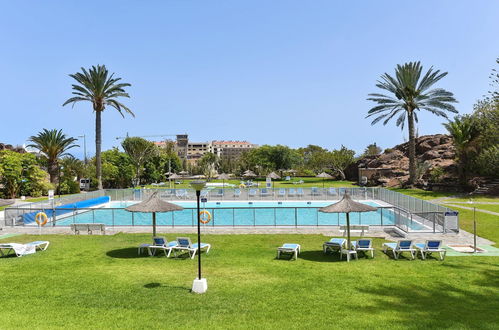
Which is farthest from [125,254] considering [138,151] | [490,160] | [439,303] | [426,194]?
[138,151]

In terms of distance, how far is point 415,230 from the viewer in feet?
67.1

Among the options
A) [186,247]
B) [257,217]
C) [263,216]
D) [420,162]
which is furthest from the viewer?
[420,162]

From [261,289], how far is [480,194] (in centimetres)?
3636

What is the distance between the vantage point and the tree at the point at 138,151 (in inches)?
2807

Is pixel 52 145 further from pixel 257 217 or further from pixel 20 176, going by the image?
pixel 257 217

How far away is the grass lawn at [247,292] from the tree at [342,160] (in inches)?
2502

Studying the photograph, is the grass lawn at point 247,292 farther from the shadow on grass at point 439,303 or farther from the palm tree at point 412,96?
the palm tree at point 412,96

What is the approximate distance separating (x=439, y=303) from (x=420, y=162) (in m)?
49.7

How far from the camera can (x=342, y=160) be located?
7856cm

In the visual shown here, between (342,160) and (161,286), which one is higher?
(342,160)

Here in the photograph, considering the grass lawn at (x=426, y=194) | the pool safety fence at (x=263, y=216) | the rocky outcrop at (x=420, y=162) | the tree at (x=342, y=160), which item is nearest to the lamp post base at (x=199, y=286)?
the pool safety fence at (x=263, y=216)

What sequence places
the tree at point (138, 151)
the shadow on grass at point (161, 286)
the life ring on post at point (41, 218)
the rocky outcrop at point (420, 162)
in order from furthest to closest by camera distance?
the tree at point (138, 151) < the rocky outcrop at point (420, 162) < the life ring on post at point (41, 218) < the shadow on grass at point (161, 286)

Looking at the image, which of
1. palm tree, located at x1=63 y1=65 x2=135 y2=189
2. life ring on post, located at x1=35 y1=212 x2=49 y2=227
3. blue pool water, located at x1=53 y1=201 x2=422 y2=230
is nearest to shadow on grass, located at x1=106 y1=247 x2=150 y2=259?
blue pool water, located at x1=53 y1=201 x2=422 y2=230

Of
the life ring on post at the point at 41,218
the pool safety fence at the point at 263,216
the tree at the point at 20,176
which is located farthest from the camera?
the tree at the point at 20,176
